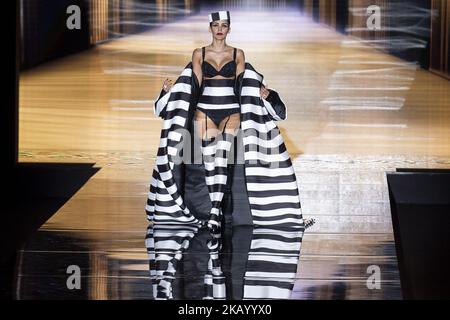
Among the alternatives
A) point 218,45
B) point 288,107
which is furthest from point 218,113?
point 288,107

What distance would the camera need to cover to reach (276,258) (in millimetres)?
5277

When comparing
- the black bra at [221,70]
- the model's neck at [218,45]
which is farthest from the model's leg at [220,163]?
the model's neck at [218,45]

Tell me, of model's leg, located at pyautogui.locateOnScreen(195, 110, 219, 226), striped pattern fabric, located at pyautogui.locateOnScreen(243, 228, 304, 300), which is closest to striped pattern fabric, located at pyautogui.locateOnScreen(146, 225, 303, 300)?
striped pattern fabric, located at pyautogui.locateOnScreen(243, 228, 304, 300)

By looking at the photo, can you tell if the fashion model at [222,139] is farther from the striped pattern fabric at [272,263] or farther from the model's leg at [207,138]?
the striped pattern fabric at [272,263]

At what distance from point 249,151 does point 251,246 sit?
761 mm

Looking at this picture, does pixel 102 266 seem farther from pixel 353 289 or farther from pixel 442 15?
pixel 442 15

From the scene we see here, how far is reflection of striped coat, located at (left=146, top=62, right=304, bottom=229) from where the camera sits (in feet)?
20.2

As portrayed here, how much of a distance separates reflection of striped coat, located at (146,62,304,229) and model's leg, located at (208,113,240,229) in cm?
8

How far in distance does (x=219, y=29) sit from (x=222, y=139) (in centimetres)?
70

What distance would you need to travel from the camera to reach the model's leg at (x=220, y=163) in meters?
6.05

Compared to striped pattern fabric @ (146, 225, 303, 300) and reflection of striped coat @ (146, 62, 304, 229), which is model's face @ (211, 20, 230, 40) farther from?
striped pattern fabric @ (146, 225, 303, 300)
